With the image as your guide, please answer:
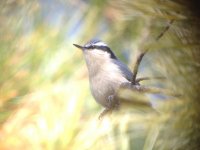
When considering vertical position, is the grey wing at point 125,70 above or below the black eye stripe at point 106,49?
below

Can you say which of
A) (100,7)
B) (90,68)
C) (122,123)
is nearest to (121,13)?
(100,7)

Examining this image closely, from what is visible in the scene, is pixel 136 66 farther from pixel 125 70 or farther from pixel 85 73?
pixel 85 73

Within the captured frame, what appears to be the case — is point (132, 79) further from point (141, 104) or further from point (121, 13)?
point (121, 13)

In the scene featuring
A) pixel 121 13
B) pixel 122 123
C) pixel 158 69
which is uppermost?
pixel 121 13

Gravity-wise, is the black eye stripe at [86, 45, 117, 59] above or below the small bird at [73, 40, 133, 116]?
above

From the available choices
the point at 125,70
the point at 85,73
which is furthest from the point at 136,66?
the point at 85,73
